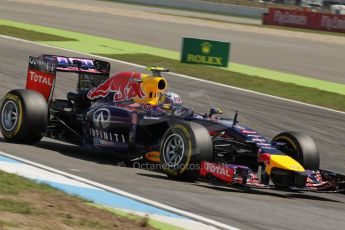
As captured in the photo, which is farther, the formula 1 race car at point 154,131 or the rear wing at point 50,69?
the rear wing at point 50,69

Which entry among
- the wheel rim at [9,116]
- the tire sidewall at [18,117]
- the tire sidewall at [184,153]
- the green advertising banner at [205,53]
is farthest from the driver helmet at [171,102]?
the green advertising banner at [205,53]

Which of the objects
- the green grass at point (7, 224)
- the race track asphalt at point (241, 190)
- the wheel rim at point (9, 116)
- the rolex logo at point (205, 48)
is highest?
the rolex logo at point (205, 48)

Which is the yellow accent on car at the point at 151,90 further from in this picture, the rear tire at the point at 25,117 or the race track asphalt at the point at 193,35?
the race track asphalt at the point at 193,35

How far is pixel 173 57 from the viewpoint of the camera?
2777cm

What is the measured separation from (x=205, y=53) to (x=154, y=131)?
14088mm

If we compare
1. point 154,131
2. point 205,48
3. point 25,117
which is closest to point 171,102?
point 154,131

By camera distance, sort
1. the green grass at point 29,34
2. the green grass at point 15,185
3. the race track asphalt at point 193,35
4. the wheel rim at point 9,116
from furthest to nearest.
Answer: the race track asphalt at point 193,35 < the green grass at point 29,34 < the wheel rim at point 9,116 < the green grass at point 15,185

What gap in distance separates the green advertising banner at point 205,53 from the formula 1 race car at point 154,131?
12.0 metres

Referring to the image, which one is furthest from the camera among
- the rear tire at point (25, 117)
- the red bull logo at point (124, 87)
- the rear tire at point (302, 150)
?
the red bull logo at point (124, 87)

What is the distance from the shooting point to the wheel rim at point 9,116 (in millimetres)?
11805

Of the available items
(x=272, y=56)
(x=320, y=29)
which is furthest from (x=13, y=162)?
(x=320, y=29)

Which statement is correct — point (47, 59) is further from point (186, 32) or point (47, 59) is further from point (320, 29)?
point (320, 29)

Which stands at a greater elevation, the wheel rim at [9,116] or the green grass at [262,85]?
the green grass at [262,85]

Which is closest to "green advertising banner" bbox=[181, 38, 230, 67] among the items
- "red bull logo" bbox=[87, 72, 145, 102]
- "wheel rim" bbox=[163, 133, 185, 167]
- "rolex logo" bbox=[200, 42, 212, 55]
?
"rolex logo" bbox=[200, 42, 212, 55]
